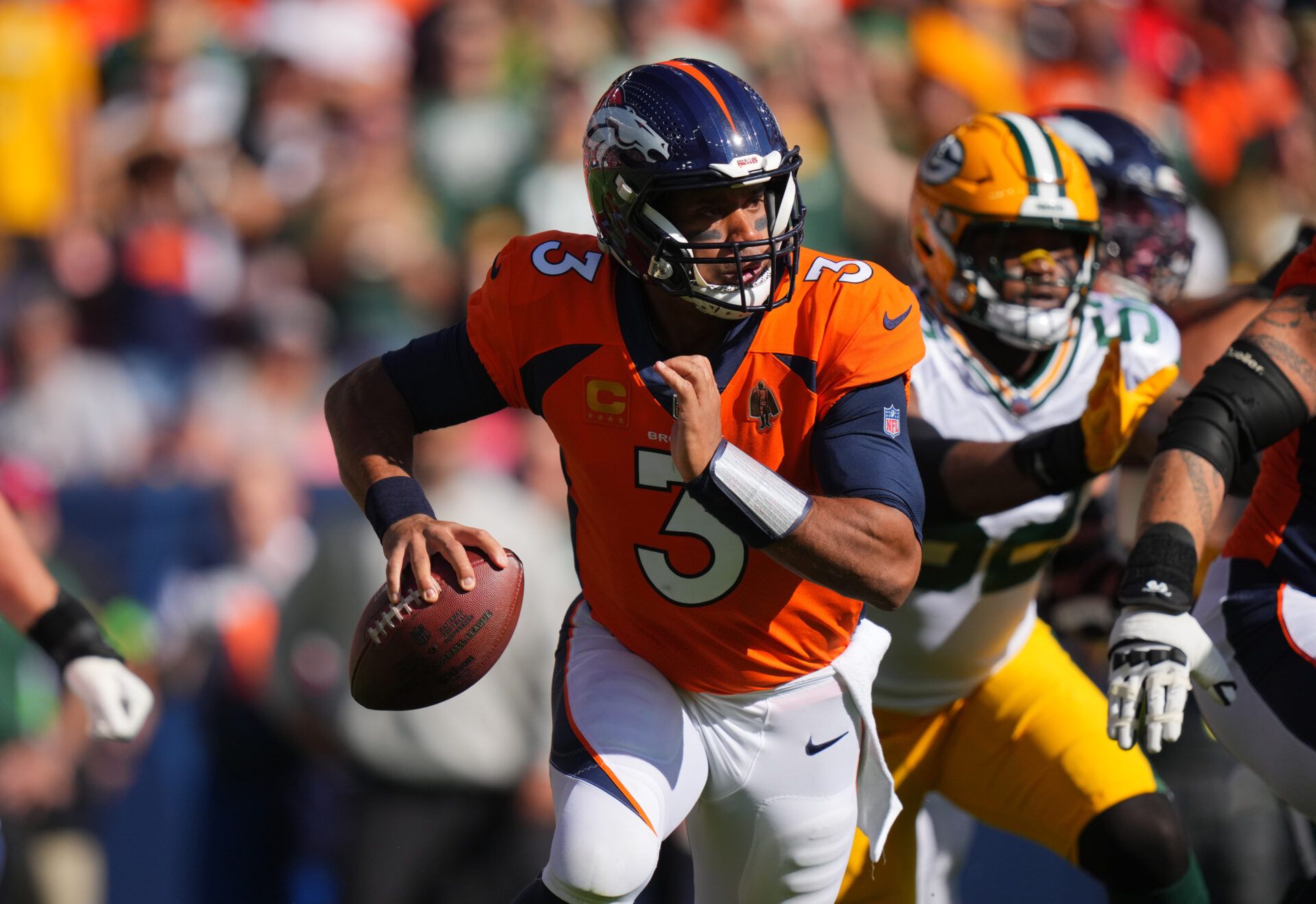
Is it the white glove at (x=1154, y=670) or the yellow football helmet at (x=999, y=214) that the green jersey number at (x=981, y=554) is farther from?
the white glove at (x=1154, y=670)

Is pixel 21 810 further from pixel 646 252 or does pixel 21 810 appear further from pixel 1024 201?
pixel 1024 201

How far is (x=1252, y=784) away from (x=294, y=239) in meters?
4.64

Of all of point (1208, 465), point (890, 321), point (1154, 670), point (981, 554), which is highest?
point (890, 321)

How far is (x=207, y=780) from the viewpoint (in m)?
5.54

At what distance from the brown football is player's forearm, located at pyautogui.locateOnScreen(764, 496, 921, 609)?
0.58 m

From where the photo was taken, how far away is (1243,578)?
11.1 feet

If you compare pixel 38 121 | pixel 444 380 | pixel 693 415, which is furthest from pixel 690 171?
pixel 38 121

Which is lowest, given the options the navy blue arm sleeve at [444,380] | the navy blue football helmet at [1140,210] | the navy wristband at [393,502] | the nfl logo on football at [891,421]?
the navy blue football helmet at [1140,210]

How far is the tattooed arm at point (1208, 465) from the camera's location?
3.12 m

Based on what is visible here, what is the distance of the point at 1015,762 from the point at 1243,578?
926 mm

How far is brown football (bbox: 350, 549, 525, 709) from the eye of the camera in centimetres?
312

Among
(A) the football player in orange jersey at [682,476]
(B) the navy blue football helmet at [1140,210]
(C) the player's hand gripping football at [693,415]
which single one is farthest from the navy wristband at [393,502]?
(B) the navy blue football helmet at [1140,210]

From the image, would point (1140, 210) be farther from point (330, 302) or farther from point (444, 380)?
point (330, 302)

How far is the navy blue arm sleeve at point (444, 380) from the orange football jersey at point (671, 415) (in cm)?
4
